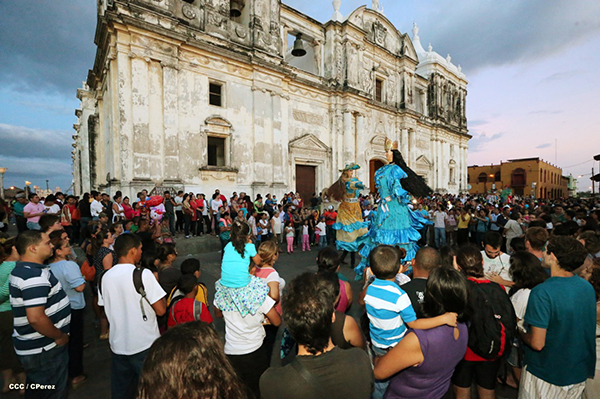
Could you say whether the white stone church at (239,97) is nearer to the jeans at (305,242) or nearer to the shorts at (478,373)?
the jeans at (305,242)

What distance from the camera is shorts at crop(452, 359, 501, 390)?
2.43 metres

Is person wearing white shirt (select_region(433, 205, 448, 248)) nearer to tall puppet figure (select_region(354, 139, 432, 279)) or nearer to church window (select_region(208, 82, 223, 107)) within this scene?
tall puppet figure (select_region(354, 139, 432, 279))

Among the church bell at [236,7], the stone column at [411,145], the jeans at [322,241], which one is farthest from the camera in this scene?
the stone column at [411,145]

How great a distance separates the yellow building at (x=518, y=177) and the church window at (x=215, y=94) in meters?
44.6

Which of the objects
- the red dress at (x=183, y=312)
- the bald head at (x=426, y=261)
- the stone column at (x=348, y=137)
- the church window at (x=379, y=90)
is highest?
the church window at (x=379, y=90)

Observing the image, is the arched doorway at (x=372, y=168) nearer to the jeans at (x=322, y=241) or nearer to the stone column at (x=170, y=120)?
the jeans at (x=322, y=241)

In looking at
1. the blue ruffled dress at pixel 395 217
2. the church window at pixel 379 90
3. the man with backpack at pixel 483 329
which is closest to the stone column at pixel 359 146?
the church window at pixel 379 90

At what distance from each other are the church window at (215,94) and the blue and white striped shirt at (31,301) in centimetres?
1258

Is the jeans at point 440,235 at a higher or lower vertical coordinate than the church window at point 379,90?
lower

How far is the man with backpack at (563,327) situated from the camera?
213 cm

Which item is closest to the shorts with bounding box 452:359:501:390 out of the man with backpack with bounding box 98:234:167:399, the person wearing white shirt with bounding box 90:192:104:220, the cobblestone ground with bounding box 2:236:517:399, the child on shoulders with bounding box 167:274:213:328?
the cobblestone ground with bounding box 2:236:517:399

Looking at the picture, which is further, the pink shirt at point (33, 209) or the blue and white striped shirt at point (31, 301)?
the pink shirt at point (33, 209)

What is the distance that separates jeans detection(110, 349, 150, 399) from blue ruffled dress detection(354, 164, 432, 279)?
14.2ft

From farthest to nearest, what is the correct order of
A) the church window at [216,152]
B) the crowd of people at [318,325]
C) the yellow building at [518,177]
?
1. the yellow building at [518,177]
2. the church window at [216,152]
3. the crowd of people at [318,325]
